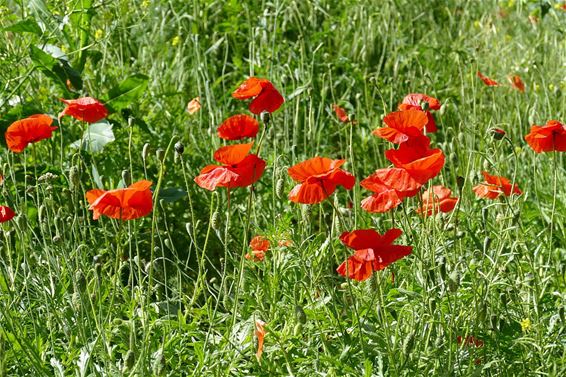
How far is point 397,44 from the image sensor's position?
482cm

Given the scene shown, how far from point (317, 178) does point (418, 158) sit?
220 millimetres

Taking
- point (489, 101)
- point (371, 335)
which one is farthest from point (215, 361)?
point (489, 101)

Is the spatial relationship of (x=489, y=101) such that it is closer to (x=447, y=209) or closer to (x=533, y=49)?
(x=533, y=49)

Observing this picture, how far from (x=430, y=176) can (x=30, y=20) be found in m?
1.68

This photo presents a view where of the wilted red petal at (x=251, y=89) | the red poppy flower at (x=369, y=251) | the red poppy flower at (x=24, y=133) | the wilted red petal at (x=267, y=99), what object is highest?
the wilted red petal at (x=251, y=89)

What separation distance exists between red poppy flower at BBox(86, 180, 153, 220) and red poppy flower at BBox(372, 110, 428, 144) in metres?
0.52

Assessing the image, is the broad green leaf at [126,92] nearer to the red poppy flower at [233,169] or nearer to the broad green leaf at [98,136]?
the broad green leaf at [98,136]

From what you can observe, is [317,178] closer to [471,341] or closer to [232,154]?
[232,154]

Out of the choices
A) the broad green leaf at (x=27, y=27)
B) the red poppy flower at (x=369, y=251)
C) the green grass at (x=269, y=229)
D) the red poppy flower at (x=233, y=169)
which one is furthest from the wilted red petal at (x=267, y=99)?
the broad green leaf at (x=27, y=27)

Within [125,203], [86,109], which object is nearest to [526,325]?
[125,203]

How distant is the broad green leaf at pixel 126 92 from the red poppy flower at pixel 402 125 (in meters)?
1.33

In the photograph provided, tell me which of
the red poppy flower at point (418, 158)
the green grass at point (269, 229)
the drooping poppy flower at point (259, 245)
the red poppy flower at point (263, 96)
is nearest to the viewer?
the red poppy flower at point (418, 158)

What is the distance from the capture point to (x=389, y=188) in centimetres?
202

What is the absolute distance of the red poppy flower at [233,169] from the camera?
2.08m
